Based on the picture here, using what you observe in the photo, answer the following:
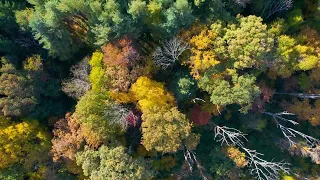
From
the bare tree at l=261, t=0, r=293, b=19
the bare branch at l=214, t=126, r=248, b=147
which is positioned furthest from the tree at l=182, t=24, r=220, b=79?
the bare tree at l=261, t=0, r=293, b=19

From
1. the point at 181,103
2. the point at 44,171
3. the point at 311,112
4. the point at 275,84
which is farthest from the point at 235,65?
the point at 44,171

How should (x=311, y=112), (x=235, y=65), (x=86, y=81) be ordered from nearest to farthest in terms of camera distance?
1. (x=235, y=65)
2. (x=86, y=81)
3. (x=311, y=112)

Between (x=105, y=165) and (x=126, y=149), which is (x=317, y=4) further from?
(x=105, y=165)

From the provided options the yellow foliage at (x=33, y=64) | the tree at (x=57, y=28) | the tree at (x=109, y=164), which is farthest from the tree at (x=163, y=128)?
the yellow foliage at (x=33, y=64)

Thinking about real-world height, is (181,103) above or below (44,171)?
above

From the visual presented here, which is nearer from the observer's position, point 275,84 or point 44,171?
point 44,171

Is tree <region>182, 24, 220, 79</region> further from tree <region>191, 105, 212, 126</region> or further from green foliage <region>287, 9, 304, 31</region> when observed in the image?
green foliage <region>287, 9, 304, 31</region>

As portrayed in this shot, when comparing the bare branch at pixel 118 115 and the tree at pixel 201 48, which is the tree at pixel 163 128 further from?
the tree at pixel 201 48
